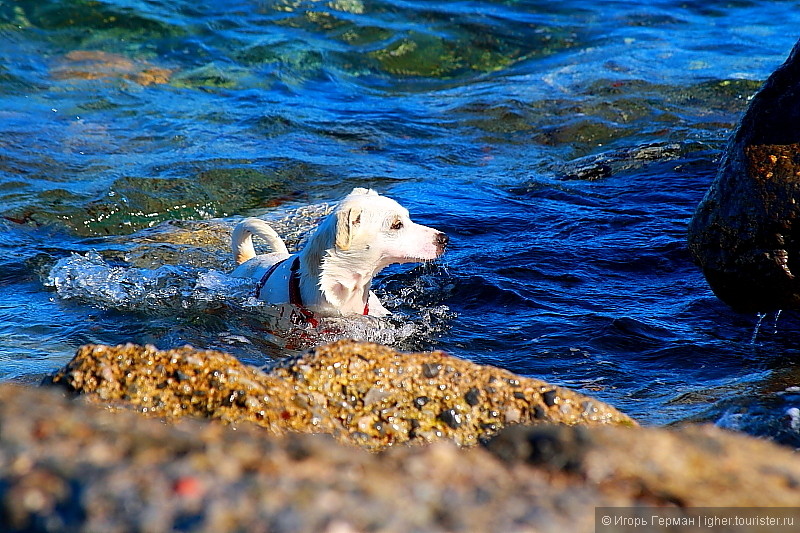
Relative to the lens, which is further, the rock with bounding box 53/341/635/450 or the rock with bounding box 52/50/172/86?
the rock with bounding box 52/50/172/86

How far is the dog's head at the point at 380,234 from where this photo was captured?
516cm

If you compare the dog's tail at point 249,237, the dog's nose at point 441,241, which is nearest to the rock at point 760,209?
the dog's nose at point 441,241

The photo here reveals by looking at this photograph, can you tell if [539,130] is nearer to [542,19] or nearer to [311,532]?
[542,19]

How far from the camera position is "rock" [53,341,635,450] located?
2693 mm

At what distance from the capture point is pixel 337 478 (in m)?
1.56

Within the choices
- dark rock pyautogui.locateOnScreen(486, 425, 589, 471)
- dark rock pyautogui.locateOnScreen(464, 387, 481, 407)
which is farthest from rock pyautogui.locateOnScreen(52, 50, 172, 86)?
dark rock pyautogui.locateOnScreen(486, 425, 589, 471)

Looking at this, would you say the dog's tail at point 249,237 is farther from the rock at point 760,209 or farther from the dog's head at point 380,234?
the rock at point 760,209

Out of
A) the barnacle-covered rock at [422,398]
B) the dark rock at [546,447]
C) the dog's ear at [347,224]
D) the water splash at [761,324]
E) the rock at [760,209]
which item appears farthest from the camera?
the dog's ear at [347,224]

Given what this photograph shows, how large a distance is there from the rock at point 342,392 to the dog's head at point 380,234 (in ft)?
7.25

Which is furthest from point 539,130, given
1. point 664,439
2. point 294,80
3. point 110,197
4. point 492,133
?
point 664,439

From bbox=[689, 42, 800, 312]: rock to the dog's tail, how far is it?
2866 millimetres

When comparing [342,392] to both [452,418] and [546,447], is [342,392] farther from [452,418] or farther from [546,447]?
[546,447]

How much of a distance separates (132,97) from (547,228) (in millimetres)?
6208

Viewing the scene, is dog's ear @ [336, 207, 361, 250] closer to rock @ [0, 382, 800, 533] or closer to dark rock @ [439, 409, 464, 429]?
dark rock @ [439, 409, 464, 429]
